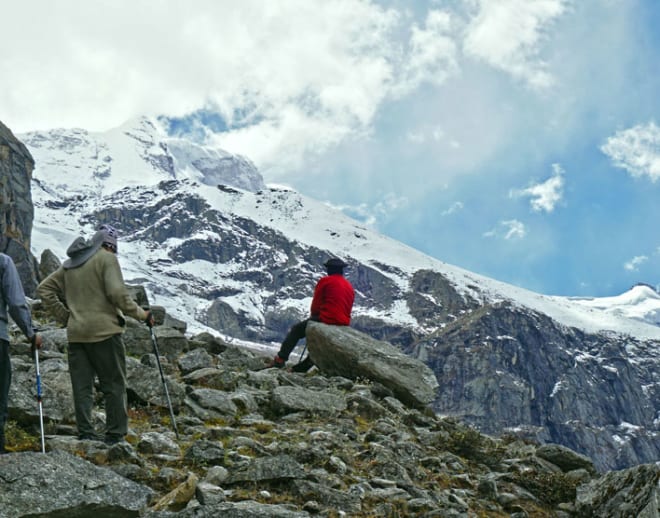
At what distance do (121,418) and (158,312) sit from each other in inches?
489

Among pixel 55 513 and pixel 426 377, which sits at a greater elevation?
pixel 426 377

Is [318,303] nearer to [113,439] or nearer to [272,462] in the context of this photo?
[113,439]

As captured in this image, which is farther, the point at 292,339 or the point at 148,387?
the point at 292,339

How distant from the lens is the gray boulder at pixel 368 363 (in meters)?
17.3

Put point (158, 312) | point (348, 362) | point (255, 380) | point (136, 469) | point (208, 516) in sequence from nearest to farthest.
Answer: point (208, 516)
point (136, 469)
point (255, 380)
point (348, 362)
point (158, 312)

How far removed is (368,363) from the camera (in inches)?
698

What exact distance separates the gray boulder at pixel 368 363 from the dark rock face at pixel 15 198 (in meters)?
93.7

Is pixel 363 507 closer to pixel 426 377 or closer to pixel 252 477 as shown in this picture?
pixel 252 477

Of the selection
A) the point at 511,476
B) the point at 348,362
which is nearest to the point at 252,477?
the point at 511,476

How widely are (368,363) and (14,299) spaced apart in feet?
32.4

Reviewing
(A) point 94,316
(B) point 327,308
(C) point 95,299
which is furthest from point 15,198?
(A) point 94,316

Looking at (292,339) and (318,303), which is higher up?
(318,303)

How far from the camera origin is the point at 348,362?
18.0 m

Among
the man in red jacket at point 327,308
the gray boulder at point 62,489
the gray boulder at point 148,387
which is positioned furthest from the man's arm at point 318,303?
the gray boulder at point 62,489
